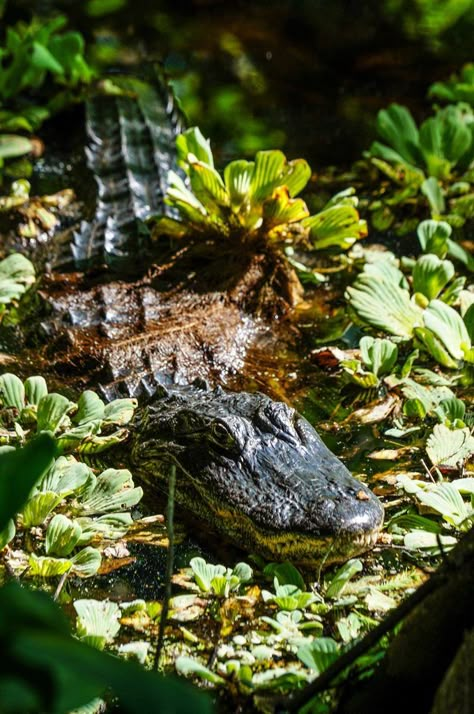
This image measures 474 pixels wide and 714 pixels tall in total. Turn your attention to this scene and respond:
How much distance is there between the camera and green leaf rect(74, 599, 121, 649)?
252 centimetres

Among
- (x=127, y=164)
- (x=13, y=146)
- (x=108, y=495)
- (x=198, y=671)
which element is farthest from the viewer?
(x=13, y=146)

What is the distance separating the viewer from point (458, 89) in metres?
7.23

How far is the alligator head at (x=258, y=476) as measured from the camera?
2.83 meters

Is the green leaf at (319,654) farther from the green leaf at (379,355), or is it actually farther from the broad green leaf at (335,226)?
the broad green leaf at (335,226)

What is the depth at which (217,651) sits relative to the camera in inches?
100.0

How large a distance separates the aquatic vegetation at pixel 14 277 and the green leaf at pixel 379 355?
1.73 meters

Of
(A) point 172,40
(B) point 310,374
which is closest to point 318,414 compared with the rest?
(B) point 310,374

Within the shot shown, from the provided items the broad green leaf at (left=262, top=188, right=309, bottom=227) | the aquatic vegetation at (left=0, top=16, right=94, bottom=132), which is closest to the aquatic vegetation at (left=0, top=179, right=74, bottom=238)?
the aquatic vegetation at (left=0, top=16, right=94, bottom=132)

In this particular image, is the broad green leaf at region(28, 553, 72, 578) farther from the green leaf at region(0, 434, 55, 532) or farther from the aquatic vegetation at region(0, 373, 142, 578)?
the green leaf at region(0, 434, 55, 532)

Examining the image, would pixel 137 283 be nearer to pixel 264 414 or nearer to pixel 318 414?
pixel 318 414

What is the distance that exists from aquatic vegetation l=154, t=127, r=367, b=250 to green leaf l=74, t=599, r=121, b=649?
274 centimetres

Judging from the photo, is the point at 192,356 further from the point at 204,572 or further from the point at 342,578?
the point at 342,578

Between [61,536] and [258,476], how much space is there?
654 mm

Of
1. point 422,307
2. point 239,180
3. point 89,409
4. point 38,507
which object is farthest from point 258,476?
point 239,180
